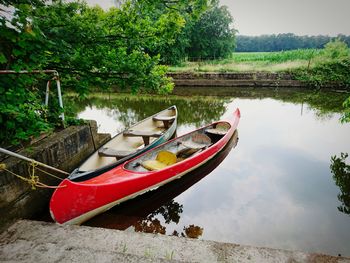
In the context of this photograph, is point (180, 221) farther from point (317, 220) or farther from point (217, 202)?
point (317, 220)

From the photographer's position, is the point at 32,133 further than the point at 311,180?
No

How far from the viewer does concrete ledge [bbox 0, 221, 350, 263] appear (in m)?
2.25

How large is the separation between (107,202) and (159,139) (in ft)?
7.58

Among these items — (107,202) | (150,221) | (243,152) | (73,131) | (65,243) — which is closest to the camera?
(65,243)

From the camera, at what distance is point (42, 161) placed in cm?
361

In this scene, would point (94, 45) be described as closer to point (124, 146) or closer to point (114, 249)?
point (124, 146)

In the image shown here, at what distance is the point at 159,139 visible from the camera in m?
5.71

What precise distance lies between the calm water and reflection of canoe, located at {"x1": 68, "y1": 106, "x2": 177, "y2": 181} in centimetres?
74

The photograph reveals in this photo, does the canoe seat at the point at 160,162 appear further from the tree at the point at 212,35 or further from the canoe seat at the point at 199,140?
the tree at the point at 212,35

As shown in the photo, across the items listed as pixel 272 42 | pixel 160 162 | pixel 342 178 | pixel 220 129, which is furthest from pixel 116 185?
pixel 272 42

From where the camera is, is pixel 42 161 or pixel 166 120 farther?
pixel 166 120

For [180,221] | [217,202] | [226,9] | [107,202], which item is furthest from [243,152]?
[226,9]

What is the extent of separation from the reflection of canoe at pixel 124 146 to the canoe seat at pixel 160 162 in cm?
37

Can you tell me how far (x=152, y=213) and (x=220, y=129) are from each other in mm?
3562
